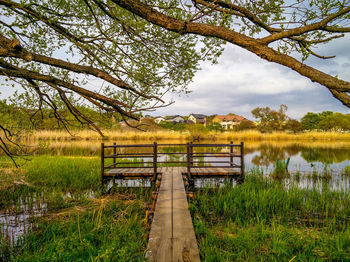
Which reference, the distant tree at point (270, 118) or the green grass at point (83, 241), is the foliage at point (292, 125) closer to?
the distant tree at point (270, 118)

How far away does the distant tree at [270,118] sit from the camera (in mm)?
46156

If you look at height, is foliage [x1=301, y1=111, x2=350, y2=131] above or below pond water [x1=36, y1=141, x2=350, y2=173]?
above

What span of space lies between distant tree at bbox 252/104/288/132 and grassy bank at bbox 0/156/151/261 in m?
43.4

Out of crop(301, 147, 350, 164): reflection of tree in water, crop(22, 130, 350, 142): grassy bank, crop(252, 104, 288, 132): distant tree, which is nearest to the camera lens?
crop(301, 147, 350, 164): reflection of tree in water

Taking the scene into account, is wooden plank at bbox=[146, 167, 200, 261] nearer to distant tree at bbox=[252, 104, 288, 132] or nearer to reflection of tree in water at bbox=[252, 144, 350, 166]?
reflection of tree in water at bbox=[252, 144, 350, 166]

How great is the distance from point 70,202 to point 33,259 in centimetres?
379

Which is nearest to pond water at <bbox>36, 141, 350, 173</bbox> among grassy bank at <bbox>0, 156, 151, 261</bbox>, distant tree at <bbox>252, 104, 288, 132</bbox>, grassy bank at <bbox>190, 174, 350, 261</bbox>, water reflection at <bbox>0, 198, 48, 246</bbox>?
grassy bank at <bbox>0, 156, 151, 261</bbox>

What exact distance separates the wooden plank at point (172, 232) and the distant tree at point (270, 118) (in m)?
46.1

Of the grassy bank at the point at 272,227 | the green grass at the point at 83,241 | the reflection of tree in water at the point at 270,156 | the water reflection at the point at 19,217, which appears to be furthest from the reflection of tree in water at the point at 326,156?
the water reflection at the point at 19,217

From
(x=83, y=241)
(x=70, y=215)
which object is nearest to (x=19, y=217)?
(x=70, y=215)

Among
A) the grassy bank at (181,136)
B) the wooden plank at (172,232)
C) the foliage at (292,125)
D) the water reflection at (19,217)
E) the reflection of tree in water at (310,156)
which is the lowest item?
the water reflection at (19,217)

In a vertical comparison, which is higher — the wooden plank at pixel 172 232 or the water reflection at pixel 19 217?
the wooden plank at pixel 172 232

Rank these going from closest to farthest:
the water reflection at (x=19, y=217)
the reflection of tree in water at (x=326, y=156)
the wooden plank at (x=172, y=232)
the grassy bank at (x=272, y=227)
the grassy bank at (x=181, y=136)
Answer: the wooden plank at (x=172, y=232) → the grassy bank at (x=272, y=227) → the water reflection at (x=19, y=217) → the reflection of tree in water at (x=326, y=156) → the grassy bank at (x=181, y=136)

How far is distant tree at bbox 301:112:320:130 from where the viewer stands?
177ft
